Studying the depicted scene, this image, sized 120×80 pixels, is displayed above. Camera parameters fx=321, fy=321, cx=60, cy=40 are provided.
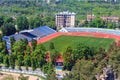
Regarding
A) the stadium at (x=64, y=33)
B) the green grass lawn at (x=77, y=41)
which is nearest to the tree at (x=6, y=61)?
the green grass lawn at (x=77, y=41)

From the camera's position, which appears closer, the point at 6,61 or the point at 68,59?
the point at 68,59

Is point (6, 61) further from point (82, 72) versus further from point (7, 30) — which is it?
point (7, 30)

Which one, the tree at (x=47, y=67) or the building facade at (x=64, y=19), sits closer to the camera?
the tree at (x=47, y=67)

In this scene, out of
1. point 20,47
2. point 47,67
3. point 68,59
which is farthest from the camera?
point 20,47

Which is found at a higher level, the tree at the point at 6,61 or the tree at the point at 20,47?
the tree at the point at 20,47

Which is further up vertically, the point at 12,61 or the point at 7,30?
the point at 12,61

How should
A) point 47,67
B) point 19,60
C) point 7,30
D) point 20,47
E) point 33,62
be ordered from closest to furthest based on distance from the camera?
point 47,67
point 33,62
point 19,60
point 20,47
point 7,30

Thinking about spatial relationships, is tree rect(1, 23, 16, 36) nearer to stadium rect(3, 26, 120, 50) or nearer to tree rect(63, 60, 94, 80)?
stadium rect(3, 26, 120, 50)

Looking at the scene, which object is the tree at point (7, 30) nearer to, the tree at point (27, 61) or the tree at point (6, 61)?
the tree at point (6, 61)

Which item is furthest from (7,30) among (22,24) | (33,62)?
A: (33,62)

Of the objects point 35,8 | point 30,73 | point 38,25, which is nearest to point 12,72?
point 30,73

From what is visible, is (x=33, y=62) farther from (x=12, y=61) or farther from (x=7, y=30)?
(x=7, y=30)

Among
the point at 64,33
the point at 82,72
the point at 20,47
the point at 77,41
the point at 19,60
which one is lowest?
the point at 64,33
